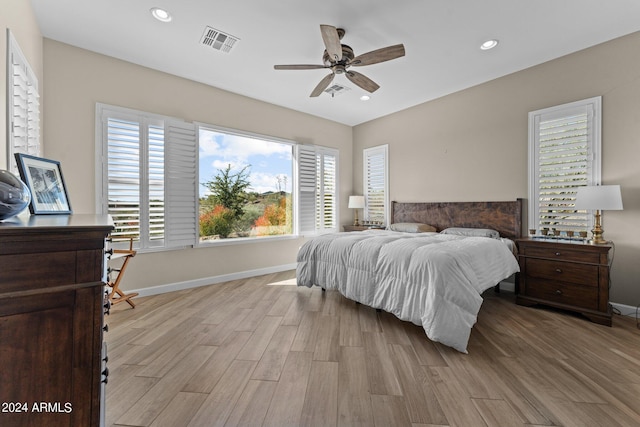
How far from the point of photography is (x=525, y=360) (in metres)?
2.01

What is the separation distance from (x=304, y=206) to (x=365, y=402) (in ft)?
12.2

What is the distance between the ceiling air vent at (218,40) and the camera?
277cm

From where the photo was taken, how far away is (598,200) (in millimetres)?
2637

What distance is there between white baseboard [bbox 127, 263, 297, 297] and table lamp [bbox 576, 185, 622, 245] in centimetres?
393

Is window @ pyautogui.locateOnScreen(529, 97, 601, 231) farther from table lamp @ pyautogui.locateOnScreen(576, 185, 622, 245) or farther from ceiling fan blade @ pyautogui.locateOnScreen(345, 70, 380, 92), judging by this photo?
ceiling fan blade @ pyautogui.locateOnScreen(345, 70, 380, 92)

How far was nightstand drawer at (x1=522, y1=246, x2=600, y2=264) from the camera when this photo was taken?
267 centimetres

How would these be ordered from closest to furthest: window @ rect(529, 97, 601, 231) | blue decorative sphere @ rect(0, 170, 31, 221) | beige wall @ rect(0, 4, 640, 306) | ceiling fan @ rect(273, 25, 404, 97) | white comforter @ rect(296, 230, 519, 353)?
blue decorative sphere @ rect(0, 170, 31, 221), white comforter @ rect(296, 230, 519, 353), ceiling fan @ rect(273, 25, 404, 97), beige wall @ rect(0, 4, 640, 306), window @ rect(529, 97, 601, 231)

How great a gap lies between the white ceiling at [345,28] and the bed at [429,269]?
6.06 feet

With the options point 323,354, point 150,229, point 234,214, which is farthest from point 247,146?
point 323,354

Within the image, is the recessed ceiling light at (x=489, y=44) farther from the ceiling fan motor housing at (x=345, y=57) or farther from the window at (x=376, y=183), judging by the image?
the window at (x=376, y=183)

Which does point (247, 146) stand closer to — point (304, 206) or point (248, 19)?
point (304, 206)

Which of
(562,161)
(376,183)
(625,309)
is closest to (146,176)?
(376,183)

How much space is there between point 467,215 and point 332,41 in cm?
305

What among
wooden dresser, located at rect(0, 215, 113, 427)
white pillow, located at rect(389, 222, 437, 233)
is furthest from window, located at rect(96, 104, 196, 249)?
white pillow, located at rect(389, 222, 437, 233)
